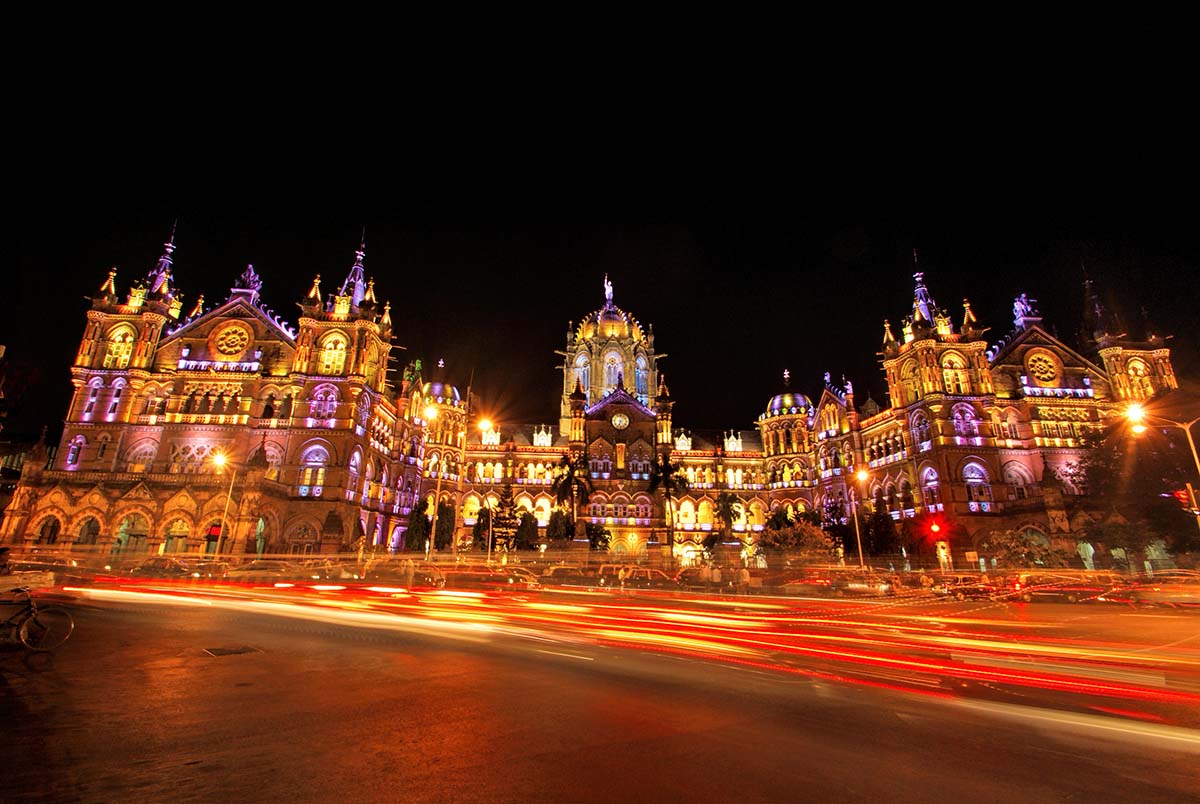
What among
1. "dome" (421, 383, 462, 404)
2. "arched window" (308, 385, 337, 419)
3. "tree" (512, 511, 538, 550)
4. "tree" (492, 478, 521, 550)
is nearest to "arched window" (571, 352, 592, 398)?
"dome" (421, 383, 462, 404)

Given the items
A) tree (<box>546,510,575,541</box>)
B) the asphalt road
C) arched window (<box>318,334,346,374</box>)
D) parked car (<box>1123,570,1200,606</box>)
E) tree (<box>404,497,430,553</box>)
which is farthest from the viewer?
tree (<box>546,510,575,541</box>)

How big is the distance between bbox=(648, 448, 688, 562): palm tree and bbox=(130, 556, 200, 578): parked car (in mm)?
44786

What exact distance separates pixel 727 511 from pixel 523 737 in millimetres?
62203

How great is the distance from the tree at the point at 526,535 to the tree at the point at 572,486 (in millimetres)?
6312

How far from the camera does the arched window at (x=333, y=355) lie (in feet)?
172

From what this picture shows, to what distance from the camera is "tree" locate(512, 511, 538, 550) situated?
5528 centimetres

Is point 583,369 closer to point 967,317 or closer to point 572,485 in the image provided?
point 572,485

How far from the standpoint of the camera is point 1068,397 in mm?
58781

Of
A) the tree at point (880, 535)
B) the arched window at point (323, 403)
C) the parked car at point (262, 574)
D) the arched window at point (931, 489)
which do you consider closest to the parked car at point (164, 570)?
the parked car at point (262, 574)

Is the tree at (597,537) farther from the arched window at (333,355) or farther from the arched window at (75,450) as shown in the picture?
the arched window at (75,450)

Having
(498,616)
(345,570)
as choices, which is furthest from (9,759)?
(345,570)

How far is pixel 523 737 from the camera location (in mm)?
6141

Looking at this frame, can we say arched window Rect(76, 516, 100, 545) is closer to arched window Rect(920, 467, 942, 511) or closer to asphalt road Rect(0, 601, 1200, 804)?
asphalt road Rect(0, 601, 1200, 804)

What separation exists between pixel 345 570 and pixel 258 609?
504 inches
